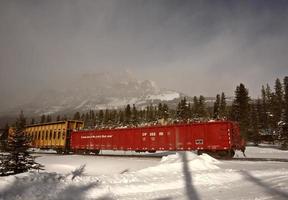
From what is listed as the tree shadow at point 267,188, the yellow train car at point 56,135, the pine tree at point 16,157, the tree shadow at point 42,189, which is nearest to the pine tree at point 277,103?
the yellow train car at point 56,135

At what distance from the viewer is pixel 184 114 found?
89.6m

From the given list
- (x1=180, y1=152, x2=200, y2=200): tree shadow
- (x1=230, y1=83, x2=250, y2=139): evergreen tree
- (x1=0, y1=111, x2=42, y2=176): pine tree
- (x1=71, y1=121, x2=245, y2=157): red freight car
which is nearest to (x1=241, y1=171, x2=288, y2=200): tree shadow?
(x1=180, y1=152, x2=200, y2=200): tree shadow

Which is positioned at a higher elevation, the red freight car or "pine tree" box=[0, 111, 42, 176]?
the red freight car

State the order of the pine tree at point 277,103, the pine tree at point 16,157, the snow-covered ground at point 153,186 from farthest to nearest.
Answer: the pine tree at point 277,103
the pine tree at point 16,157
the snow-covered ground at point 153,186

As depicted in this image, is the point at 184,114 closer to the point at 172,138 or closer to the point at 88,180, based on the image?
the point at 172,138

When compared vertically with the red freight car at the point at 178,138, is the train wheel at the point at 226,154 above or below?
below

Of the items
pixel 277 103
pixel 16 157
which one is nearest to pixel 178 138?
pixel 16 157

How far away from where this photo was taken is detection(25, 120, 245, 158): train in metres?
24.6

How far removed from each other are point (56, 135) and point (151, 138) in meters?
17.0

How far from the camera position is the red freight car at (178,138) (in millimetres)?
24438

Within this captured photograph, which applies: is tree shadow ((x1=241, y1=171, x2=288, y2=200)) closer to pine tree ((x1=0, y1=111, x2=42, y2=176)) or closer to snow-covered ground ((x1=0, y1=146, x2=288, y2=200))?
snow-covered ground ((x1=0, y1=146, x2=288, y2=200))

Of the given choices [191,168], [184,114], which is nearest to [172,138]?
[191,168]

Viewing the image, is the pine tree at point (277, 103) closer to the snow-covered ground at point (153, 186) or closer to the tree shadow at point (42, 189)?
the snow-covered ground at point (153, 186)

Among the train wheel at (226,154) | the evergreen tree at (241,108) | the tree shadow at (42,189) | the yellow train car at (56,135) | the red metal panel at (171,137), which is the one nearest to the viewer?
the tree shadow at (42,189)
